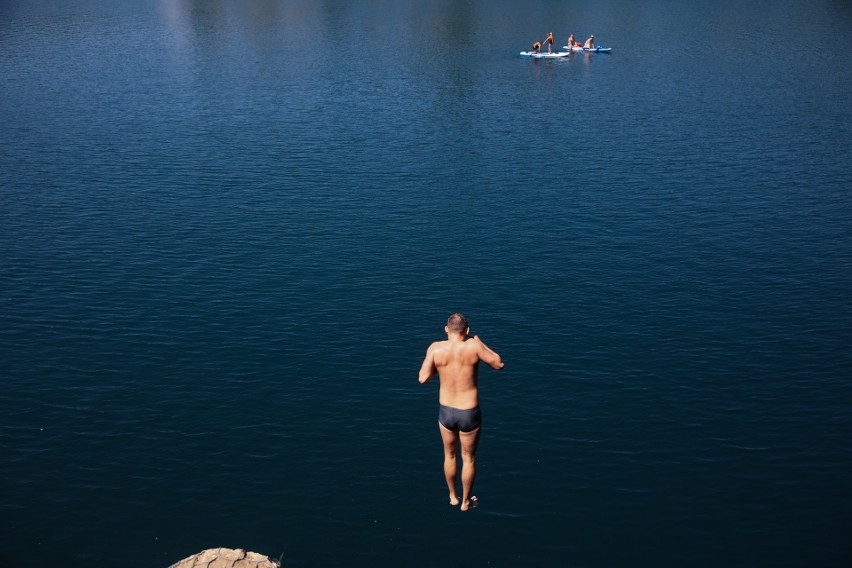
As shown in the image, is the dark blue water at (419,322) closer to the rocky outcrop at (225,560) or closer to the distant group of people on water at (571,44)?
the rocky outcrop at (225,560)

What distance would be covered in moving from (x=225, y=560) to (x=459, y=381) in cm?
1734

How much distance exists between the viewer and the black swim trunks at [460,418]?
23547 millimetres

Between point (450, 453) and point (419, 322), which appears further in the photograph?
point (419, 322)

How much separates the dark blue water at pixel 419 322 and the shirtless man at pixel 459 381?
18572 mm

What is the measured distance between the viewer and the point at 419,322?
61531 mm

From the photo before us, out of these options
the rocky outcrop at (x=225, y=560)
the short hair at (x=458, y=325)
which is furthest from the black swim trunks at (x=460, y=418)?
the rocky outcrop at (x=225, y=560)

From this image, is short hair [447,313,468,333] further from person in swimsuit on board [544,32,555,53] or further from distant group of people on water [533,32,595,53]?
person in swimsuit on board [544,32,555,53]

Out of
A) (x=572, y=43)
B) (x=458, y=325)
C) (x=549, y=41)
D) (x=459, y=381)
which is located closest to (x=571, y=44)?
(x=572, y=43)

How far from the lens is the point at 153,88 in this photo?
130125 millimetres

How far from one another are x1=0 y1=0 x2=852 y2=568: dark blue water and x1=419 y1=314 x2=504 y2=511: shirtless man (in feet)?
60.9

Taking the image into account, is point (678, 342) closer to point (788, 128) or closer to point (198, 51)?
point (788, 128)

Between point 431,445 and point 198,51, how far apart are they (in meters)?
126

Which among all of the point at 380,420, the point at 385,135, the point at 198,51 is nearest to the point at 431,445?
the point at 380,420

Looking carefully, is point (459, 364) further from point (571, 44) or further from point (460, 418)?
point (571, 44)
